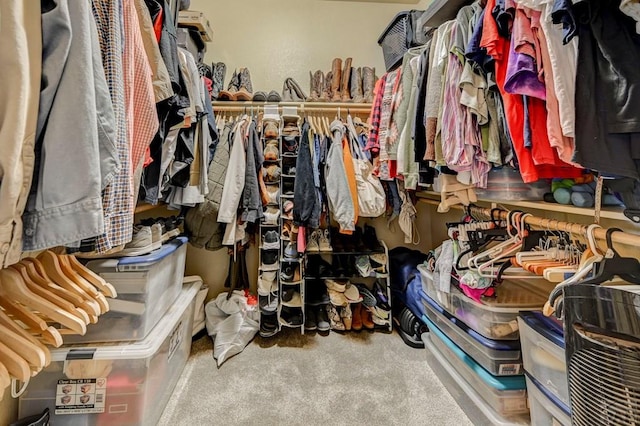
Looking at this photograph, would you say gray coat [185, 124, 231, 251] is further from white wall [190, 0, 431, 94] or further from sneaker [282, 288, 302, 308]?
white wall [190, 0, 431, 94]

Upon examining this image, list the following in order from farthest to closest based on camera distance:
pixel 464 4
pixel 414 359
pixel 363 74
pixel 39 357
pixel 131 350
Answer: pixel 363 74, pixel 414 359, pixel 464 4, pixel 131 350, pixel 39 357

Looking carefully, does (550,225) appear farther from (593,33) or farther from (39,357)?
(39,357)

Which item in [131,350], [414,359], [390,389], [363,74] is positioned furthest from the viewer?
[363,74]

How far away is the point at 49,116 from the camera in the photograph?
1.67 ft

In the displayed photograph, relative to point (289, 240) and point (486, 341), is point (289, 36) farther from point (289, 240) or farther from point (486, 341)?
point (486, 341)

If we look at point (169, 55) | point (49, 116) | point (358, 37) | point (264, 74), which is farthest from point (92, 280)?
point (358, 37)

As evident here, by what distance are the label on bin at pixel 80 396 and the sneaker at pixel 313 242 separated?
4.16 feet

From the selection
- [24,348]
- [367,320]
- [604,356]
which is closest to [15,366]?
[24,348]

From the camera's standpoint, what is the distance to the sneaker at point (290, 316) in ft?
6.23

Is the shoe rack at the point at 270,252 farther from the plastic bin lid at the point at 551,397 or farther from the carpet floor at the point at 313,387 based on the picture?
the plastic bin lid at the point at 551,397

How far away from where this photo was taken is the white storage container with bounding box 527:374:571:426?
867 mm

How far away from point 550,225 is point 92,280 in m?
1.55

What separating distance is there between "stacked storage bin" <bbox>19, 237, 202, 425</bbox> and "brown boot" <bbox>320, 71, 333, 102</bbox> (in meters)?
1.68

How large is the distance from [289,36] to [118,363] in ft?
8.75
